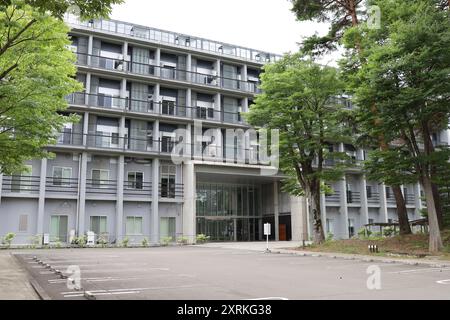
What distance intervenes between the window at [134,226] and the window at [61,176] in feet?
17.5

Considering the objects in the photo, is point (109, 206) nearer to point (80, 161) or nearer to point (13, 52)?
point (80, 161)

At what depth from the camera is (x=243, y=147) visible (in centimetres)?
3759

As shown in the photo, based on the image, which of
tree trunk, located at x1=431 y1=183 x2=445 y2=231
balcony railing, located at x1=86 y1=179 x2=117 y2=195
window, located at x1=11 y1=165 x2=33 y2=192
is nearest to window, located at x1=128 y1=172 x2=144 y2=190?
balcony railing, located at x1=86 y1=179 x2=117 y2=195

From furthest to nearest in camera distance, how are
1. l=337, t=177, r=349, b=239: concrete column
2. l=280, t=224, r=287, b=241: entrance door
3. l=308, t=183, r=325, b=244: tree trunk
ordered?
l=337, t=177, r=349, b=239: concrete column, l=280, t=224, r=287, b=241: entrance door, l=308, t=183, r=325, b=244: tree trunk

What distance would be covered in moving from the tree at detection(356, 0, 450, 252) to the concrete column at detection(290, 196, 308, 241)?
1750 cm

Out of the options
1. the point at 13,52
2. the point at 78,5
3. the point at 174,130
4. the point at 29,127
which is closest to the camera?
the point at 78,5

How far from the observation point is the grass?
1808 cm

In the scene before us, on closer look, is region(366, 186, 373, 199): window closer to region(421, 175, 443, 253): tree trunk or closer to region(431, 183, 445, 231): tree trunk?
region(431, 183, 445, 231): tree trunk
